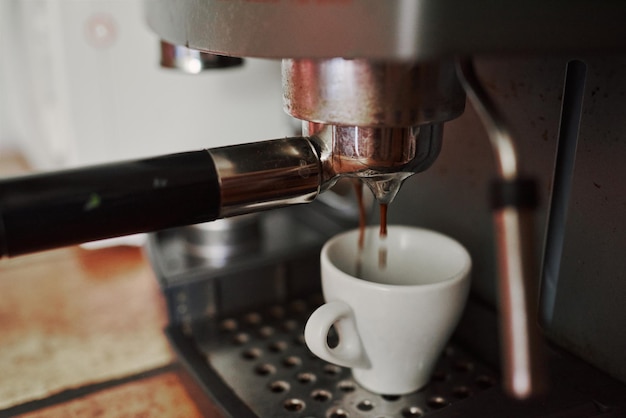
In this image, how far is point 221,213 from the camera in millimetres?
328

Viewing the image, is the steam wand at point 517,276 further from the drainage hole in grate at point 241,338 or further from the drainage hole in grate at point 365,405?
the drainage hole in grate at point 241,338

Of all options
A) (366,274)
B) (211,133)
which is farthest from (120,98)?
(366,274)

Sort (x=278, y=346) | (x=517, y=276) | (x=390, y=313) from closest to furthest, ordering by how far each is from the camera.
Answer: (x=517, y=276), (x=390, y=313), (x=278, y=346)

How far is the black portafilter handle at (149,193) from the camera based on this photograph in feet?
0.95

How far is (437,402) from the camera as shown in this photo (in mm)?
435

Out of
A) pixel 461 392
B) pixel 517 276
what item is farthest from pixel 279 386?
pixel 517 276

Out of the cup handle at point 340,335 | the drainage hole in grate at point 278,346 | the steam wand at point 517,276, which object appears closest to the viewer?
the steam wand at point 517,276

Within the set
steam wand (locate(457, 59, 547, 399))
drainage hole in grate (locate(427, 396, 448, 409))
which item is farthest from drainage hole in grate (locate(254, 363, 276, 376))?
steam wand (locate(457, 59, 547, 399))

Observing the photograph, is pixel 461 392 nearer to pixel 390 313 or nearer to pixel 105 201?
pixel 390 313

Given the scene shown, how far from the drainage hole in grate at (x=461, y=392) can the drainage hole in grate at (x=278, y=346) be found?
0.13 meters

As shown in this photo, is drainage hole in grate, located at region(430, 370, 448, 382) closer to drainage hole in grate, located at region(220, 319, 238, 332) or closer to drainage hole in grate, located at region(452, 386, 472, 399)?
drainage hole in grate, located at region(452, 386, 472, 399)

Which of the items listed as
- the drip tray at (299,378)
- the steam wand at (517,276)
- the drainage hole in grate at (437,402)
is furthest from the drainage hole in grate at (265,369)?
the steam wand at (517,276)

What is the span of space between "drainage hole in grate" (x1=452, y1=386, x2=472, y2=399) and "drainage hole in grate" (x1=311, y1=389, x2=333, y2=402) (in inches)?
3.2

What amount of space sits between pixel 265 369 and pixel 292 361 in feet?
0.07
